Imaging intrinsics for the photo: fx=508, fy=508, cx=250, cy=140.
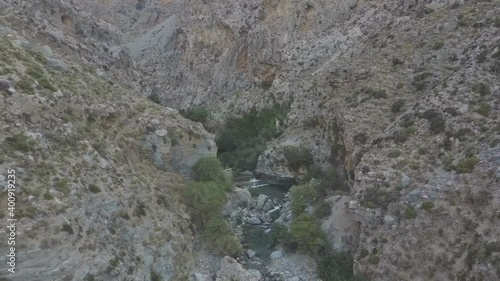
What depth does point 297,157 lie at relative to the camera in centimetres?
7962

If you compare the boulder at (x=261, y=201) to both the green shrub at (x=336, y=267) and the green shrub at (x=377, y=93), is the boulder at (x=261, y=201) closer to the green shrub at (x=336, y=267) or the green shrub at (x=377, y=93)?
the green shrub at (x=336, y=267)

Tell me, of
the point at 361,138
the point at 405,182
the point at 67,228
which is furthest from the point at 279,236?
the point at 67,228

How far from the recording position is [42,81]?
4488 centimetres

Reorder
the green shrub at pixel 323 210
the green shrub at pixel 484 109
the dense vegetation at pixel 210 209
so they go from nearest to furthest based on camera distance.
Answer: the dense vegetation at pixel 210 209
the green shrub at pixel 484 109
the green shrub at pixel 323 210

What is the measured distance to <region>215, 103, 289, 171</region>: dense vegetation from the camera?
9731 cm

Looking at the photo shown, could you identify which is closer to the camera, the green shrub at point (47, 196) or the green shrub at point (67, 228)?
the green shrub at point (67, 228)

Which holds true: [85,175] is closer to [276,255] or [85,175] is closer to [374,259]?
[276,255]

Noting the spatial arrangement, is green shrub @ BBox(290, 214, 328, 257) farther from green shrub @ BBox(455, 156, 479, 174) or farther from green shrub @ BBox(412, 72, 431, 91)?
green shrub @ BBox(412, 72, 431, 91)

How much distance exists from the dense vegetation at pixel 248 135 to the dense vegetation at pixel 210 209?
37.6m

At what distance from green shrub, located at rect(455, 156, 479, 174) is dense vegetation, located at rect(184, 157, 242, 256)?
69.7 ft

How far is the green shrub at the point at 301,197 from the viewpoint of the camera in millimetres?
57844

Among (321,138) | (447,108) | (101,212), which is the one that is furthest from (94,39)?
(447,108)

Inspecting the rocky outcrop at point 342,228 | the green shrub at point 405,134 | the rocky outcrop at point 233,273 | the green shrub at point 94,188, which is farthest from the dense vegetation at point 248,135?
the green shrub at point 94,188

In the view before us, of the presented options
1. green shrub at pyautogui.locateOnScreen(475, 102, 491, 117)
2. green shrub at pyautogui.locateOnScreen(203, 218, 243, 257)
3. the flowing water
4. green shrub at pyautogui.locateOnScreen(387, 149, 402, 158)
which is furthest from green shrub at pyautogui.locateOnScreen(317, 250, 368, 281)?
green shrub at pyautogui.locateOnScreen(475, 102, 491, 117)
